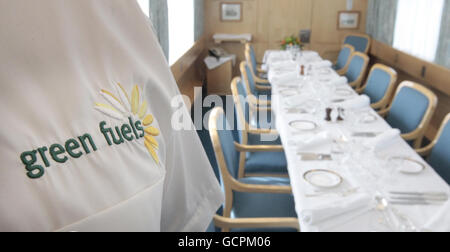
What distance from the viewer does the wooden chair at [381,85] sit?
3510 millimetres

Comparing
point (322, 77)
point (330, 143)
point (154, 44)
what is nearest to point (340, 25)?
point (322, 77)

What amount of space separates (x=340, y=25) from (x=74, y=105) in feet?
22.0

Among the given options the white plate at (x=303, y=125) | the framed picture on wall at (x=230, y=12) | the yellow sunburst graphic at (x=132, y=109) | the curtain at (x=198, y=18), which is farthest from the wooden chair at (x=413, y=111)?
the framed picture on wall at (x=230, y=12)

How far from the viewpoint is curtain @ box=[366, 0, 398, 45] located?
18.4 feet

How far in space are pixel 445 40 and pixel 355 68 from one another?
39.9 inches

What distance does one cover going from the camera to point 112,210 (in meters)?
0.52

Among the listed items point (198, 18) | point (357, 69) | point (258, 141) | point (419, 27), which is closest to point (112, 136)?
point (258, 141)

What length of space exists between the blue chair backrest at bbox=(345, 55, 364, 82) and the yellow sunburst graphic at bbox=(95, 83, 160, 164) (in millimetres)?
4332

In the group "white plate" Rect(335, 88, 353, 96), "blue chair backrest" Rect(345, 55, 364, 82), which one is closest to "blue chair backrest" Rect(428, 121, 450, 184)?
"white plate" Rect(335, 88, 353, 96)

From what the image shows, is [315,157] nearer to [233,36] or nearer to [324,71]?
[324,71]

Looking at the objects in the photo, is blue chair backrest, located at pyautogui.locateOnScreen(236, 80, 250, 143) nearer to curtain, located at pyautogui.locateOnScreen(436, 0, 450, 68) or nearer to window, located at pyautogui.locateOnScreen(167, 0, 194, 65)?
window, located at pyautogui.locateOnScreen(167, 0, 194, 65)

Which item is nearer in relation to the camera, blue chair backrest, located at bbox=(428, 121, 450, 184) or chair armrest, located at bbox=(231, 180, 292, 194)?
chair armrest, located at bbox=(231, 180, 292, 194)

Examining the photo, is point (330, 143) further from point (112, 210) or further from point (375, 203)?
point (112, 210)
